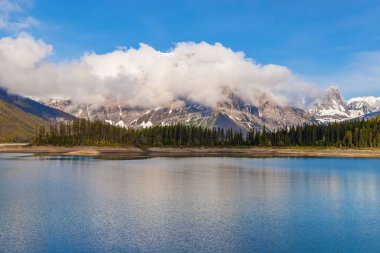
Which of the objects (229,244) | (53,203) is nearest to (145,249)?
(229,244)

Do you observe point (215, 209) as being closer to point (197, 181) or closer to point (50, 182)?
point (197, 181)

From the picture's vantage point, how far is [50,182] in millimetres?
81312

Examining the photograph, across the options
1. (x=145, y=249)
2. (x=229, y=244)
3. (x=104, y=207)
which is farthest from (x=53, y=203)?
(x=229, y=244)

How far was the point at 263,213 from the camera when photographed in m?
51.3

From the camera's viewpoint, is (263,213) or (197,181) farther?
(197,181)

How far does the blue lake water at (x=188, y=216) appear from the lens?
3778 centimetres

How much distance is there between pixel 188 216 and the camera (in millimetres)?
49125

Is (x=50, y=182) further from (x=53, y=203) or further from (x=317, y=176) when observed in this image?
(x=317, y=176)

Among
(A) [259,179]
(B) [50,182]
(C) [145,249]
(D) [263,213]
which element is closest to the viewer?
(C) [145,249]

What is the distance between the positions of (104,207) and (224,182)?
33.3m

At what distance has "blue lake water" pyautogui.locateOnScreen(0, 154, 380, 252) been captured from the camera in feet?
124

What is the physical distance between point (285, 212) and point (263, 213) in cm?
295

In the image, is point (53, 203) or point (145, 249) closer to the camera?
point (145, 249)

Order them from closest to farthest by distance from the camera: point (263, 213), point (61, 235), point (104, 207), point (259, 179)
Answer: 1. point (61, 235)
2. point (263, 213)
3. point (104, 207)
4. point (259, 179)
